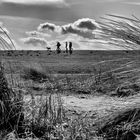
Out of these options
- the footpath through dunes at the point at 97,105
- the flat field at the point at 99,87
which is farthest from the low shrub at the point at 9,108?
the footpath through dunes at the point at 97,105

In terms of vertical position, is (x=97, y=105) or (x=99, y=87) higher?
(x=99, y=87)

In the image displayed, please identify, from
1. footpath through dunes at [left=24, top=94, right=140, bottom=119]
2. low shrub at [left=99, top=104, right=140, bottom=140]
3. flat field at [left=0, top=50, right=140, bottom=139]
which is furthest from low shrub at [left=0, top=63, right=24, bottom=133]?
low shrub at [left=99, top=104, right=140, bottom=140]

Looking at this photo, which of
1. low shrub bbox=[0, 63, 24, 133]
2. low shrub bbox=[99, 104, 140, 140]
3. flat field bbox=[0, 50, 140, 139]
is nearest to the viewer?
flat field bbox=[0, 50, 140, 139]

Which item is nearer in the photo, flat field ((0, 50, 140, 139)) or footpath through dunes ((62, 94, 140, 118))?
flat field ((0, 50, 140, 139))

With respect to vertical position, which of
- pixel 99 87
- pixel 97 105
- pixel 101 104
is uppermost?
pixel 99 87

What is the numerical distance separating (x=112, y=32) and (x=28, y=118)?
4.63 feet

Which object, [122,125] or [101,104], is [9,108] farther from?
[122,125]

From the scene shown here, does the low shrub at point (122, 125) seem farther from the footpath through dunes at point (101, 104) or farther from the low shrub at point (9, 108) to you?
the low shrub at point (9, 108)

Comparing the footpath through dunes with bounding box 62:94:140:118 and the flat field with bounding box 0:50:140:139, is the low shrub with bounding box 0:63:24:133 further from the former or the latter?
the footpath through dunes with bounding box 62:94:140:118

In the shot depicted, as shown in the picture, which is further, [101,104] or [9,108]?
[101,104]

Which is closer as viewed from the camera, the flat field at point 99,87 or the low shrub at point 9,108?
the flat field at point 99,87

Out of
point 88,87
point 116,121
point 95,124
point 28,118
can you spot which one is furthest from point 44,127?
point 88,87

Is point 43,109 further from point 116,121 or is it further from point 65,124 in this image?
point 116,121

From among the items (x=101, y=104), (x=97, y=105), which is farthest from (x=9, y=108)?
(x=97, y=105)
